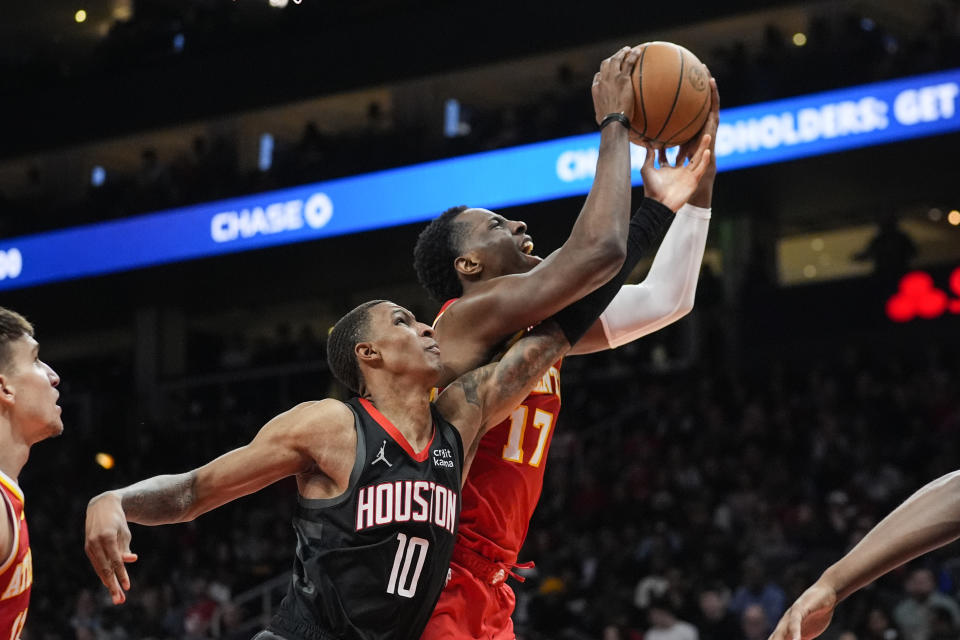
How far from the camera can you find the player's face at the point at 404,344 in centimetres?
358

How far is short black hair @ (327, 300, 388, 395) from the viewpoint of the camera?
3660 millimetres

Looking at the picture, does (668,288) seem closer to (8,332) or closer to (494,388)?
(494,388)

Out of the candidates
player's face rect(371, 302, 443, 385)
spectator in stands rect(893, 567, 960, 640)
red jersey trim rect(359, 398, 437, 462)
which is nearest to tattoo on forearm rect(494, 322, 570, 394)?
player's face rect(371, 302, 443, 385)

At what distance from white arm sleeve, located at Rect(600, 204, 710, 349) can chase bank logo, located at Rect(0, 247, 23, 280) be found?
1571cm

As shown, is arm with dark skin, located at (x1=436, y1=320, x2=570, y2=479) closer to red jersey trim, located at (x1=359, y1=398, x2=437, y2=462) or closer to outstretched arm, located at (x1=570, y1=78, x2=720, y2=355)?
red jersey trim, located at (x1=359, y1=398, x2=437, y2=462)

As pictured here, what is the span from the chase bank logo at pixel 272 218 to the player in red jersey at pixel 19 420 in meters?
13.1

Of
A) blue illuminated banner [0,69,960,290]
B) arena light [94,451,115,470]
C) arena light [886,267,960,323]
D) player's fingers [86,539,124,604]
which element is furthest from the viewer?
arena light [94,451,115,470]

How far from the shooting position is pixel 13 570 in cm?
309

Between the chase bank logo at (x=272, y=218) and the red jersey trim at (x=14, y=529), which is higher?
the red jersey trim at (x=14, y=529)

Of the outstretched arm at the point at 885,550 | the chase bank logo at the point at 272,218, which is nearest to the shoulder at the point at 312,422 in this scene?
the outstretched arm at the point at 885,550

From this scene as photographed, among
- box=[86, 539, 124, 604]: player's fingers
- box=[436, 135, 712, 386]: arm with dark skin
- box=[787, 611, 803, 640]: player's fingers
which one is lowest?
box=[787, 611, 803, 640]: player's fingers

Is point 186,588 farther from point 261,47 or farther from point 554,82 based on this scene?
point 554,82

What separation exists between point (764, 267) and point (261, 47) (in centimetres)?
786

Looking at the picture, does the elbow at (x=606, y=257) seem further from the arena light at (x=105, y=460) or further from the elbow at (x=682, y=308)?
the arena light at (x=105, y=460)
